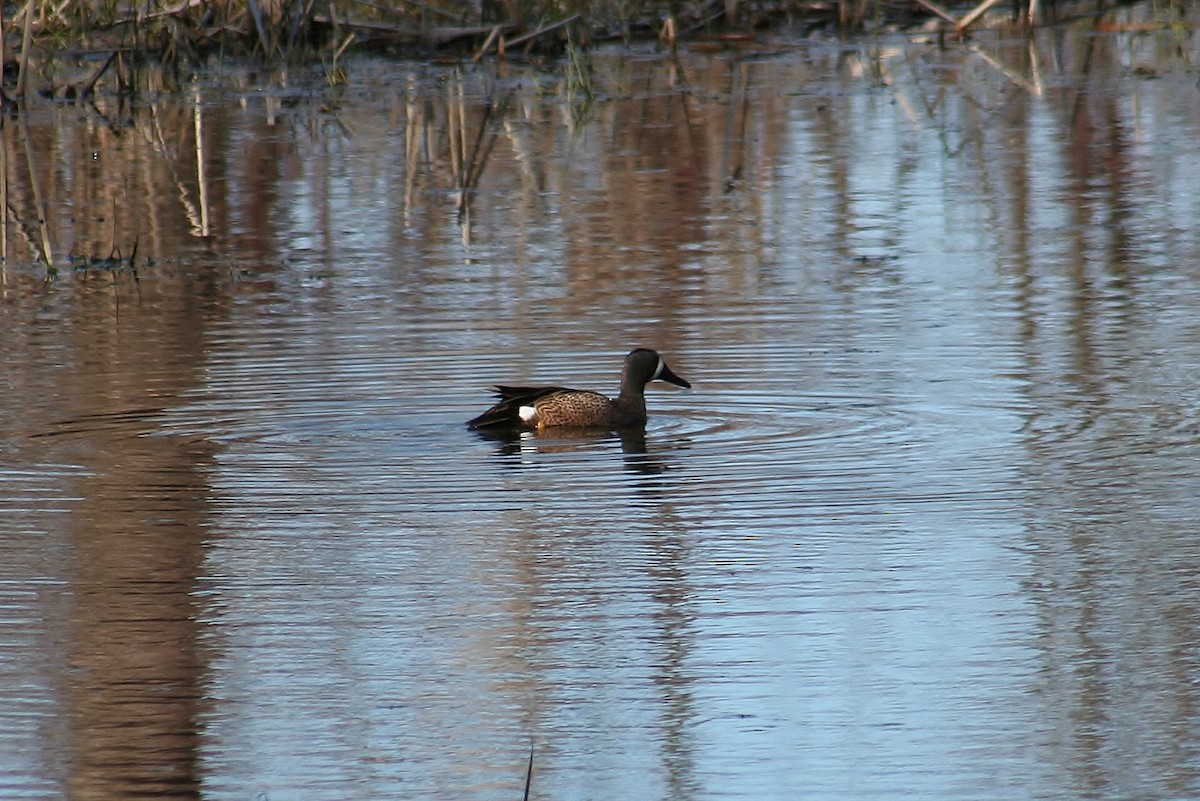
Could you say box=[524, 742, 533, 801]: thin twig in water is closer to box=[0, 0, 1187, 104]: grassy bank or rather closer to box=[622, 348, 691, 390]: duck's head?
box=[622, 348, 691, 390]: duck's head

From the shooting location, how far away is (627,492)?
7.80m

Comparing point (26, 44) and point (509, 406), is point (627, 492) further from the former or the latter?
point (26, 44)

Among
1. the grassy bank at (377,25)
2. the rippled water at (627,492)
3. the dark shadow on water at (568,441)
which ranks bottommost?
the dark shadow on water at (568,441)

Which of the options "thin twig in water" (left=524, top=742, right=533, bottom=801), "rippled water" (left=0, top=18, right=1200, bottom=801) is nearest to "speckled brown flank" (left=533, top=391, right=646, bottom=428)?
"rippled water" (left=0, top=18, right=1200, bottom=801)

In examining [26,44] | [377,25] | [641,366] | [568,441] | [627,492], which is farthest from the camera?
[377,25]

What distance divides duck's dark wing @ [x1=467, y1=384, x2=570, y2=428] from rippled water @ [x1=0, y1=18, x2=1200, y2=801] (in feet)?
0.32

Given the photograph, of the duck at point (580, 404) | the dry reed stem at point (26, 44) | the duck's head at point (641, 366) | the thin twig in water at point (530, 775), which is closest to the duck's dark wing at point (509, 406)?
the duck at point (580, 404)

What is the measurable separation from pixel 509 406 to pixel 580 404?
34 centimetres

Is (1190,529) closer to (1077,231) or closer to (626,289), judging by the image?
(626,289)

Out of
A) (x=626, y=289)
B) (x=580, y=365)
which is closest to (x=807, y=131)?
(x=626, y=289)

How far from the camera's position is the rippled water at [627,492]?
201 inches

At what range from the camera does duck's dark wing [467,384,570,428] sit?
8.88 metres

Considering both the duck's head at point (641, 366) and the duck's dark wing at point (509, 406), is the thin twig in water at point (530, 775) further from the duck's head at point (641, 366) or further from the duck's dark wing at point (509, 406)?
the duck's head at point (641, 366)

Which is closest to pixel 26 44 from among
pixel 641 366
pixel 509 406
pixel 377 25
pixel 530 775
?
pixel 377 25
